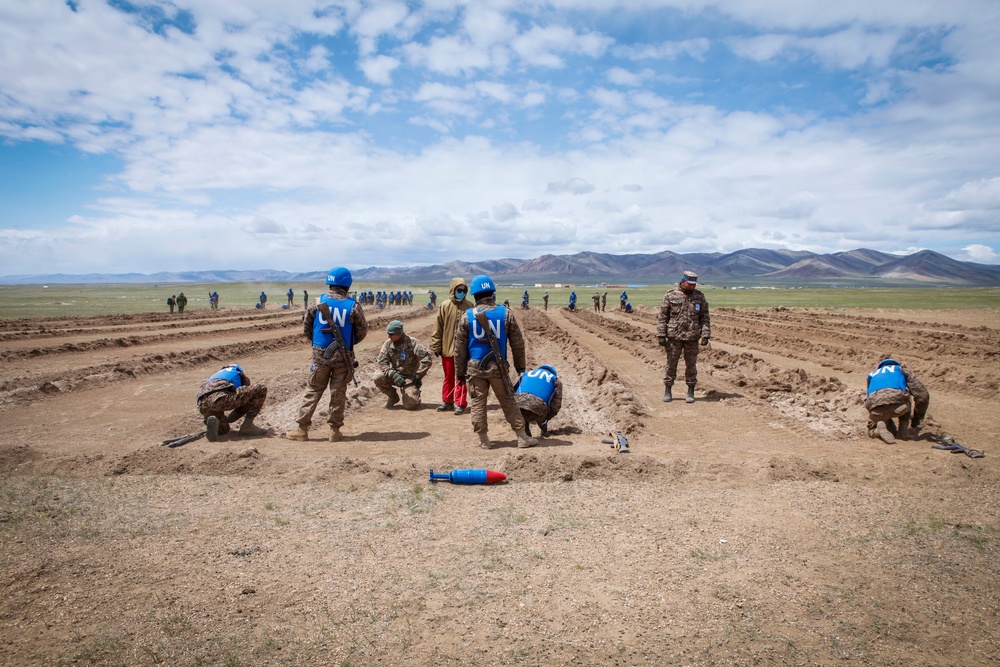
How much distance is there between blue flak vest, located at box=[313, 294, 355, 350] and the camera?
295 inches

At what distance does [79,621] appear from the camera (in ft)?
11.2

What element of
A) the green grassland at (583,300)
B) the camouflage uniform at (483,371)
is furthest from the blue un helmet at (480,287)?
the green grassland at (583,300)

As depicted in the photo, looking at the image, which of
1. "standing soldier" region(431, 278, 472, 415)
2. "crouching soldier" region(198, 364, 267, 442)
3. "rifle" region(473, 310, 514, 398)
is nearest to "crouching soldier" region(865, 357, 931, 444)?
"rifle" region(473, 310, 514, 398)

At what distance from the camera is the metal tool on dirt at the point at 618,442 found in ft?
23.1

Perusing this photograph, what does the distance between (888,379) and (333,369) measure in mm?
7101

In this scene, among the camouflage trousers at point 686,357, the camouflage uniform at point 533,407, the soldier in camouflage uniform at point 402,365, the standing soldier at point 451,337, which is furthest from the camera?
the camouflage trousers at point 686,357

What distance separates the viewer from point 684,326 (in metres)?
10.4

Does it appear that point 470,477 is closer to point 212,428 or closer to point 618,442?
point 618,442

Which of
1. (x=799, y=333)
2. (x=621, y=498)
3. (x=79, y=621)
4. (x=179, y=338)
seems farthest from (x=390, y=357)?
(x=799, y=333)

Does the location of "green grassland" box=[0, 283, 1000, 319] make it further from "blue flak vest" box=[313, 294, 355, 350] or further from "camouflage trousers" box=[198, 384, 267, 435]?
"blue flak vest" box=[313, 294, 355, 350]

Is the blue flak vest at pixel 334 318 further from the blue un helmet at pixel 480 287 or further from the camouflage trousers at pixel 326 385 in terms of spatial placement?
the blue un helmet at pixel 480 287

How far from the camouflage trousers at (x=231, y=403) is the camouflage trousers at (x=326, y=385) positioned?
0.83 metres

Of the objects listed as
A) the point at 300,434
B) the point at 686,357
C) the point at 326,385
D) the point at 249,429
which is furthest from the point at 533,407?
the point at 686,357

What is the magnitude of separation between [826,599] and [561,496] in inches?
93.6
